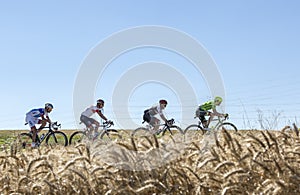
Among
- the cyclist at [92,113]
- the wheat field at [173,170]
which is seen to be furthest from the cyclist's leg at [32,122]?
the wheat field at [173,170]

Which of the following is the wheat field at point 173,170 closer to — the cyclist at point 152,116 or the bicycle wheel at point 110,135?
the bicycle wheel at point 110,135

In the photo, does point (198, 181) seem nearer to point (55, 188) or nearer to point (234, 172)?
point (234, 172)

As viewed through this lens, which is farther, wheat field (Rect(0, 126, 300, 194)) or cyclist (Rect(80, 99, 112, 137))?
cyclist (Rect(80, 99, 112, 137))

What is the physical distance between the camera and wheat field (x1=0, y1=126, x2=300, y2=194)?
4.56 meters

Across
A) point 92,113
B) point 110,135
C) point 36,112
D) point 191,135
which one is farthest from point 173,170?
point 36,112

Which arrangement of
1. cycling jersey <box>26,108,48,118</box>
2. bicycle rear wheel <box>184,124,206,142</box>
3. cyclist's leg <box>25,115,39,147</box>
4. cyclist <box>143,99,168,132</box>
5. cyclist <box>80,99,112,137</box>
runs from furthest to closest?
cycling jersey <box>26,108,48,118</box>, cyclist's leg <box>25,115,39,147</box>, cyclist <box>143,99,168,132</box>, cyclist <box>80,99,112,137</box>, bicycle rear wheel <box>184,124,206,142</box>

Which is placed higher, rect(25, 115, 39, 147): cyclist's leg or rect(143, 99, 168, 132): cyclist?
rect(25, 115, 39, 147): cyclist's leg

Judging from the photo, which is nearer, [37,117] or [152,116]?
[152,116]

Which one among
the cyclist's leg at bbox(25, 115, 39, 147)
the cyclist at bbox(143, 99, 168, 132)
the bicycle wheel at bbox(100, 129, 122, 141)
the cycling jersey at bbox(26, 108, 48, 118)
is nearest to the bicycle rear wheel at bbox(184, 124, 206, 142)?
the bicycle wheel at bbox(100, 129, 122, 141)

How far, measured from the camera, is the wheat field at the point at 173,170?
15.0 ft

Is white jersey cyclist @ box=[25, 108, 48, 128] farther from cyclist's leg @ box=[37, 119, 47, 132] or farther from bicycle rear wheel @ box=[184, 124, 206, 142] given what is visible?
bicycle rear wheel @ box=[184, 124, 206, 142]

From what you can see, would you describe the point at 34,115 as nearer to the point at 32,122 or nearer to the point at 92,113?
the point at 32,122

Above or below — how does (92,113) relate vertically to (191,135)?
above

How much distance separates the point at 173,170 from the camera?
500 cm
